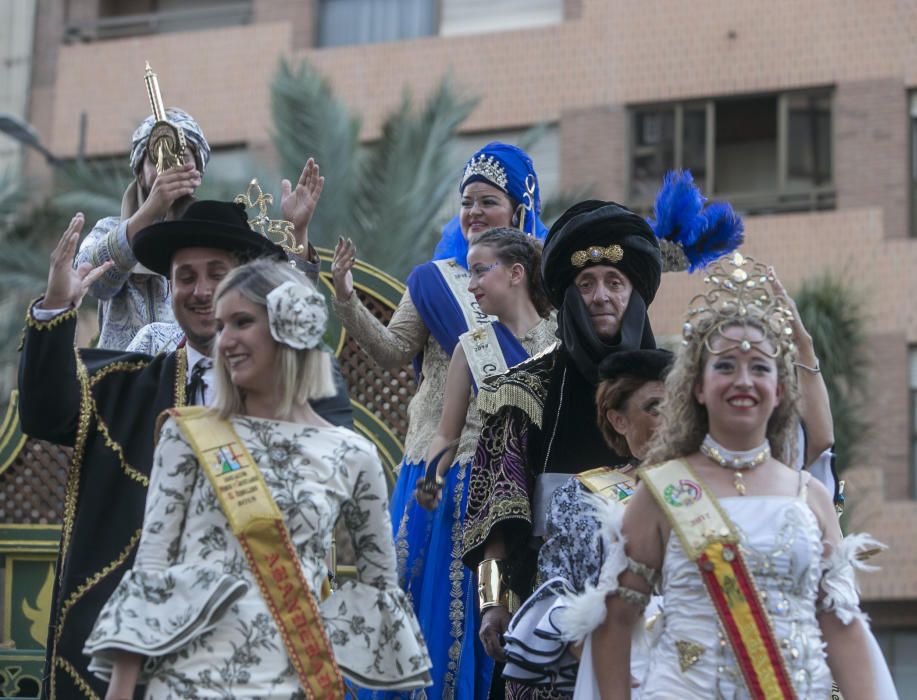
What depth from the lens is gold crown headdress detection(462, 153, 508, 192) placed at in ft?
26.6

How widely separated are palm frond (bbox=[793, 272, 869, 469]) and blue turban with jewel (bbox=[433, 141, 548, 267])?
11621 millimetres

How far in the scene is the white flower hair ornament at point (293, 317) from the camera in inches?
209

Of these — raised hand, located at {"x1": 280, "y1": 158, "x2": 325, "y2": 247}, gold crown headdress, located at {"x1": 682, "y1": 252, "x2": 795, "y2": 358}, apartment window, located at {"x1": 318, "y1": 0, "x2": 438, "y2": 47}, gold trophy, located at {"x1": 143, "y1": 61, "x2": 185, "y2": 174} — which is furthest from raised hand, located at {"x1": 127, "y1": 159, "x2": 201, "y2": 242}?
apartment window, located at {"x1": 318, "y1": 0, "x2": 438, "y2": 47}

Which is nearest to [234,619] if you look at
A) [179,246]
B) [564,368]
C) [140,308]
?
[179,246]

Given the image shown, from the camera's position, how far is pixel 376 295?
9.33m

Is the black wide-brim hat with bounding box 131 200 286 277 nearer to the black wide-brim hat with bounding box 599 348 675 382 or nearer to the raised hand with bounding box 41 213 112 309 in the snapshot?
the raised hand with bounding box 41 213 112 309

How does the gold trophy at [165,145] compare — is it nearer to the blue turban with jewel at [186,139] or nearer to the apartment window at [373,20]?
the blue turban with jewel at [186,139]

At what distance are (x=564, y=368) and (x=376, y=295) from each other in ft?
9.01

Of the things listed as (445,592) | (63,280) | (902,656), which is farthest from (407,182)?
(63,280)

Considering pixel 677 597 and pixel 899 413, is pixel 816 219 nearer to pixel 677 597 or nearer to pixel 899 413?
pixel 899 413

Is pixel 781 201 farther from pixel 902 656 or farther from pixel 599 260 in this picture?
pixel 599 260

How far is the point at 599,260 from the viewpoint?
6.78m

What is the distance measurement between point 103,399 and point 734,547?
205 centimetres

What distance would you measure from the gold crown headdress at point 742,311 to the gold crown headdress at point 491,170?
97.4 inches
